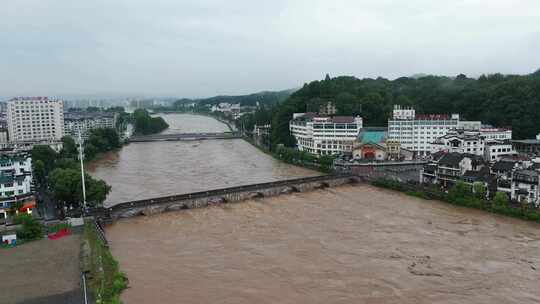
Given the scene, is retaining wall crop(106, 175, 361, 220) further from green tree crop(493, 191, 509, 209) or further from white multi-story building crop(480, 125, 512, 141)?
white multi-story building crop(480, 125, 512, 141)

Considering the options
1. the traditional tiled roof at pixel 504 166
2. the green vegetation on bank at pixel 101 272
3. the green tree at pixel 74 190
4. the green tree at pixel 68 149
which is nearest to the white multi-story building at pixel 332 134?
the traditional tiled roof at pixel 504 166

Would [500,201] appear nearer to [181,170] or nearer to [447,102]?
[181,170]

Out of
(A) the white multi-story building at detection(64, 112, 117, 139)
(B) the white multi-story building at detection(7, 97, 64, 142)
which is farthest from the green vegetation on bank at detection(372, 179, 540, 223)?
(A) the white multi-story building at detection(64, 112, 117, 139)

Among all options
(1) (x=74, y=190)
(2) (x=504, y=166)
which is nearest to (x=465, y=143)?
(2) (x=504, y=166)

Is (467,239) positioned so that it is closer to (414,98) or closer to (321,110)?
(321,110)

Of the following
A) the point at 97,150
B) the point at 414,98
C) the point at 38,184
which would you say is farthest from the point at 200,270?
the point at 414,98

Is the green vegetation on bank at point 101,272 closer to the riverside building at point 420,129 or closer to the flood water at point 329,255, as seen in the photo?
the flood water at point 329,255
